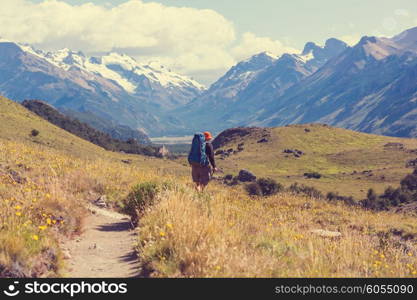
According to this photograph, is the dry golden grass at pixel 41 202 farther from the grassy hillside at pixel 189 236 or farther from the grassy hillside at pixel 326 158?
the grassy hillside at pixel 326 158

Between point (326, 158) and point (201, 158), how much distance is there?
134927mm

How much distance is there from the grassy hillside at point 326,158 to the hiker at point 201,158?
81.7 meters

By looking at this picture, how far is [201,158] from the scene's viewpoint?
1611 cm

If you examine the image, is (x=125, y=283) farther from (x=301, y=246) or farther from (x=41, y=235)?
(x=301, y=246)

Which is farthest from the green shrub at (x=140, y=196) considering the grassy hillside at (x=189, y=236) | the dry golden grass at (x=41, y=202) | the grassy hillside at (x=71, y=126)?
the grassy hillside at (x=71, y=126)

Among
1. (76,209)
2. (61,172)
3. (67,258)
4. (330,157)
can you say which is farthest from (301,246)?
(330,157)

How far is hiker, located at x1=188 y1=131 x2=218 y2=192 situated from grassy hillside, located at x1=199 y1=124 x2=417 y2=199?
268ft

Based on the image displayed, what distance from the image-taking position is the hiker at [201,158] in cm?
1605

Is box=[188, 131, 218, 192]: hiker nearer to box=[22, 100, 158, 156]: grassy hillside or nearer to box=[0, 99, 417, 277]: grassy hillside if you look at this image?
box=[0, 99, 417, 277]: grassy hillside

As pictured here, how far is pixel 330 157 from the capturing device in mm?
145500

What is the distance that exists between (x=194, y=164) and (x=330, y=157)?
→ 135389 millimetres

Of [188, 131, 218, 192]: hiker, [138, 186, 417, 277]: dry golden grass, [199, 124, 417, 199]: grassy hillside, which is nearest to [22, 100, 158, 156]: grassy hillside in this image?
[199, 124, 417, 199]: grassy hillside

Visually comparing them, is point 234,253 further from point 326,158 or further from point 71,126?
→ point 326,158

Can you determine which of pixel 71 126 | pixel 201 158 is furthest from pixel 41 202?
pixel 71 126
